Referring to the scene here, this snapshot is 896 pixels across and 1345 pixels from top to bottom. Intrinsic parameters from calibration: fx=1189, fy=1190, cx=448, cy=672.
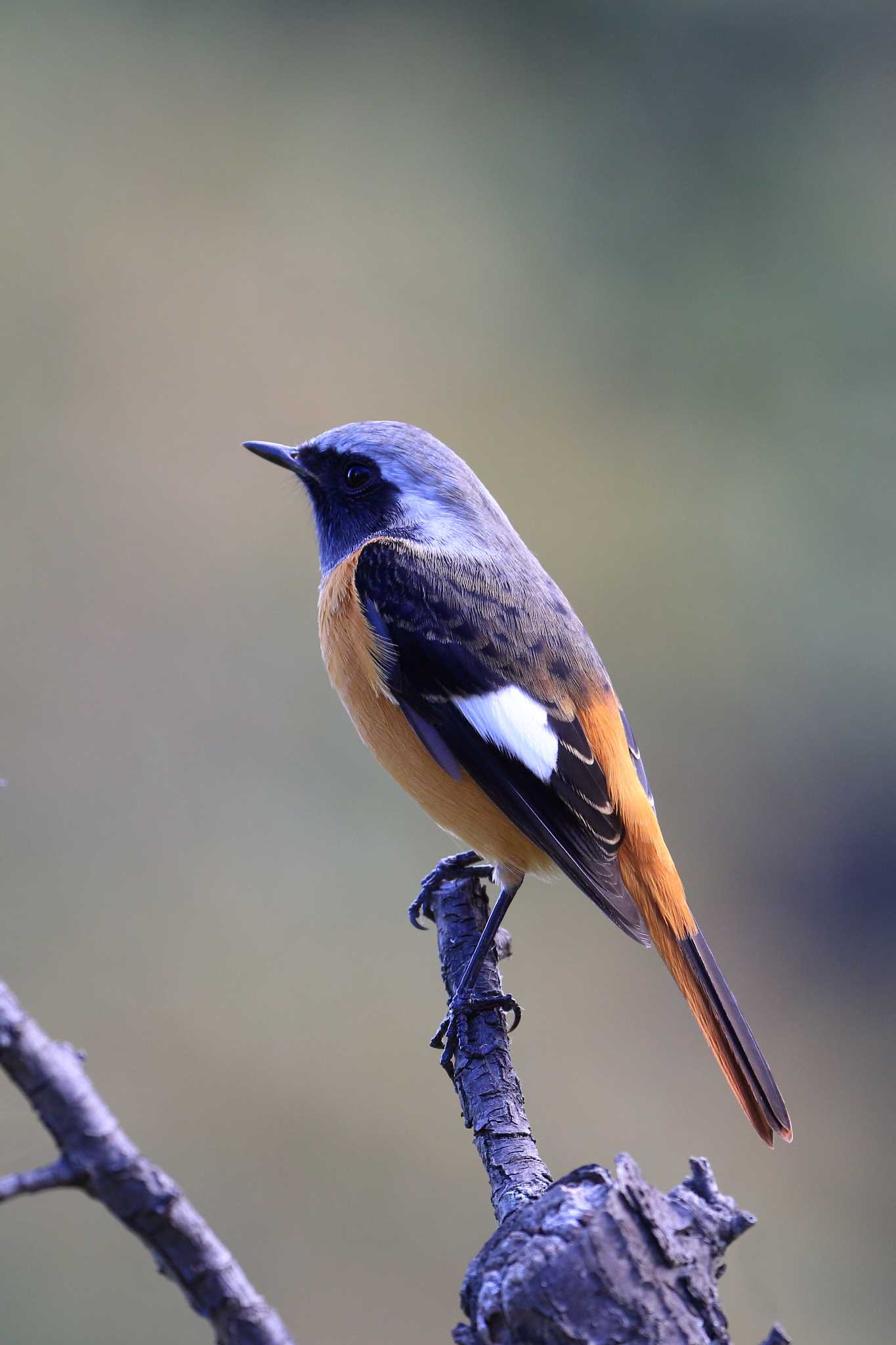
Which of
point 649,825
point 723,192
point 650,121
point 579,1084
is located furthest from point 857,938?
point 650,121

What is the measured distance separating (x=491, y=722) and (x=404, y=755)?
0.24 m

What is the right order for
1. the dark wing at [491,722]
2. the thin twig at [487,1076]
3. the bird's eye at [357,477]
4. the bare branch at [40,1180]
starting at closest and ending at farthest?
the bare branch at [40,1180] → the thin twig at [487,1076] → the dark wing at [491,722] → the bird's eye at [357,477]

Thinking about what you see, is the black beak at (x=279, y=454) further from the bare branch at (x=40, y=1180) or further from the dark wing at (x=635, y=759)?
the bare branch at (x=40, y=1180)

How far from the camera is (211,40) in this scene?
19.9ft

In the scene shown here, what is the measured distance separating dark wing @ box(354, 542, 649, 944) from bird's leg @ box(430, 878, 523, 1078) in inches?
8.5

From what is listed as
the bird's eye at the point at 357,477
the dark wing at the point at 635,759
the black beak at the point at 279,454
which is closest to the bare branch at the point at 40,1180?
the dark wing at the point at 635,759

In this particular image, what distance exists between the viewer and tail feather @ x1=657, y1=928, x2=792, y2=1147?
2.28 meters

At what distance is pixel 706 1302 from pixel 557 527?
464 centimetres

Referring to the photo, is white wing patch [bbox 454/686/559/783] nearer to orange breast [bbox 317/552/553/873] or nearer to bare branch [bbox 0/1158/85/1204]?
orange breast [bbox 317/552/553/873]

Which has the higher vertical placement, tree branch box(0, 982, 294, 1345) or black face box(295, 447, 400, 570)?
black face box(295, 447, 400, 570)

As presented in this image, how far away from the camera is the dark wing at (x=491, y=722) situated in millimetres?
2396

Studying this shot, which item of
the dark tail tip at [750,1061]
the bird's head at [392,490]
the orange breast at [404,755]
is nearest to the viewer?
the dark tail tip at [750,1061]

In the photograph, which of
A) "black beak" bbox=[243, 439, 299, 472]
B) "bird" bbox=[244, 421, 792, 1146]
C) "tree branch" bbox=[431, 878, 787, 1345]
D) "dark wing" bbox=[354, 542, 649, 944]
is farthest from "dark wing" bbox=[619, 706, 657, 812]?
"tree branch" bbox=[431, 878, 787, 1345]

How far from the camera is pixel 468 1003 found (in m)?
2.33
